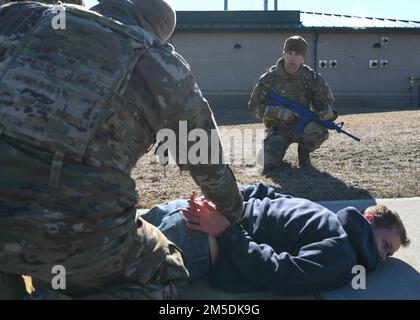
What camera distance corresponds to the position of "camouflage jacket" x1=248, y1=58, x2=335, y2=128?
6176mm

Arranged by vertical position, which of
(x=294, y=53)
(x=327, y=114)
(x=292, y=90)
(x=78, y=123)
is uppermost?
(x=294, y=53)

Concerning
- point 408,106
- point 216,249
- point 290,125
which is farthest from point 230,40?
point 216,249

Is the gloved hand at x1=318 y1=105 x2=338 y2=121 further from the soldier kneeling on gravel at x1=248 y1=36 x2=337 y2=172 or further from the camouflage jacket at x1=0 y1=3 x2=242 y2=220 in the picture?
the camouflage jacket at x1=0 y1=3 x2=242 y2=220

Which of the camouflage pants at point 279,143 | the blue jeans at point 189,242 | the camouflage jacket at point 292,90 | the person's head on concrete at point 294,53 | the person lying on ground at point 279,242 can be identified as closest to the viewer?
the person lying on ground at point 279,242

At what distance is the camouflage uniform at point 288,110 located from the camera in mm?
6031

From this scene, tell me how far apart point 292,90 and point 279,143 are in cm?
65

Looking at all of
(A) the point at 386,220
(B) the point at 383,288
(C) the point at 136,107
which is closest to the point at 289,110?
(A) the point at 386,220

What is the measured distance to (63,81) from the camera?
Answer: 1.86m

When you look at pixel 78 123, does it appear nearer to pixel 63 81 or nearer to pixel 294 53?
pixel 63 81

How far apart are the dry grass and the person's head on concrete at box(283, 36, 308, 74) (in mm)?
1133

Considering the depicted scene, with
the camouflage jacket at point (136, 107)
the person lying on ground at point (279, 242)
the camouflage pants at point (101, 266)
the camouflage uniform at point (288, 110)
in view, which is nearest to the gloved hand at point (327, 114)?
the camouflage uniform at point (288, 110)

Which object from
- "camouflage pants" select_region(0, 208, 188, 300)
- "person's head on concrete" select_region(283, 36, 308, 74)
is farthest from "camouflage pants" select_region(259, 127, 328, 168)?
"camouflage pants" select_region(0, 208, 188, 300)

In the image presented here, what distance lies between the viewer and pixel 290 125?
20.4 feet

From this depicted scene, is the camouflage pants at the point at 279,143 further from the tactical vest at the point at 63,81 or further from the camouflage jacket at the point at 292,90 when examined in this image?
the tactical vest at the point at 63,81
